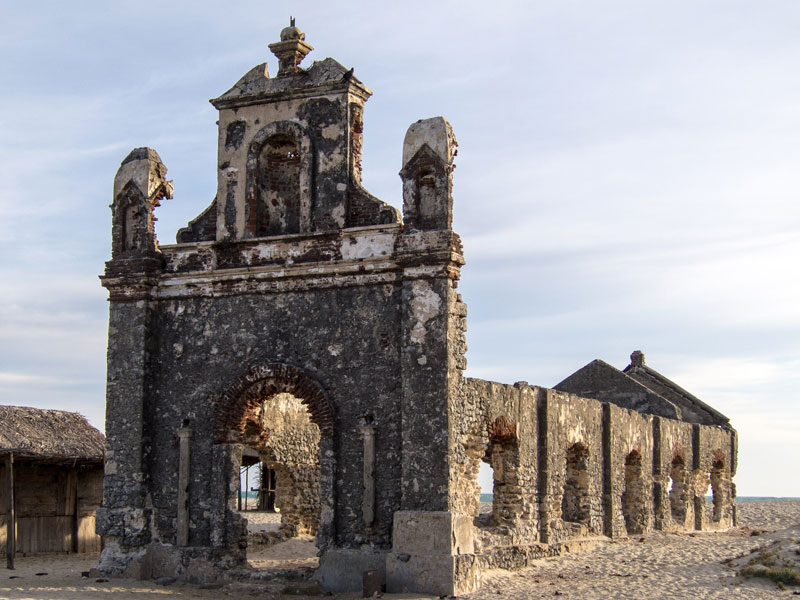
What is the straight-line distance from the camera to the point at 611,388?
2794 centimetres

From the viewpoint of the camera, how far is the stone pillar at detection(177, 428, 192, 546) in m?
14.6

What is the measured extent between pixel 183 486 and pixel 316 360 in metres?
2.67

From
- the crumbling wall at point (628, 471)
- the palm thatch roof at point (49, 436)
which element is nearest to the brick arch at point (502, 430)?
the crumbling wall at point (628, 471)

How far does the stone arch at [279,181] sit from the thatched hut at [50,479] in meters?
6.39

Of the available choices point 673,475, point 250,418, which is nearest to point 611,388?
point 673,475

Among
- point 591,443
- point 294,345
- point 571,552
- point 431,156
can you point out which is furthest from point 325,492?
point 591,443

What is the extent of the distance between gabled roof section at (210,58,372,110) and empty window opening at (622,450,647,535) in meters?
10.9

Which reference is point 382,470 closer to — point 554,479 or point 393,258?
point 393,258

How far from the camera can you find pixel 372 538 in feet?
44.7

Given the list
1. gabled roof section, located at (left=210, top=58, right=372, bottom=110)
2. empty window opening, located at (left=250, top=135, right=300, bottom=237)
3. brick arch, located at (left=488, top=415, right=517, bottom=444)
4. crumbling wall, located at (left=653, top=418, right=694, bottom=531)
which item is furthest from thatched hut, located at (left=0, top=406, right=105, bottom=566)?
crumbling wall, located at (left=653, top=418, right=694, bottom=531)

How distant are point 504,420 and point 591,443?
14.2ft

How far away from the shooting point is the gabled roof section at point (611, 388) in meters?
27.5

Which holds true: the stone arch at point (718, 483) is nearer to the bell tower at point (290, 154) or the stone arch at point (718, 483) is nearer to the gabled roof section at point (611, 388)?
the gabled roof section at point (611, 388)

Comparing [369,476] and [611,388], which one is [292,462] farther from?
[611,388]
